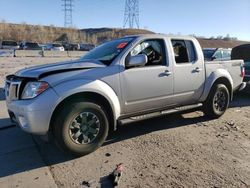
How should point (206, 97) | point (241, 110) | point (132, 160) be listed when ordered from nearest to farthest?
1. point (132, 160)
2. point (206, 97)
3. point (241, 110)

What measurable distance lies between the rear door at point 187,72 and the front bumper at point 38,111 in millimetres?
2582

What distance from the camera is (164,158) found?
180 inches

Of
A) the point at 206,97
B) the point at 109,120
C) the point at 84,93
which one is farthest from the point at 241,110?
the point at 84,93

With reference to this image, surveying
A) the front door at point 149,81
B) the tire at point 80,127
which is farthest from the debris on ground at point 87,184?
the front door at point 149,81

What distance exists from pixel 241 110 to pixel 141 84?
3.83 meters

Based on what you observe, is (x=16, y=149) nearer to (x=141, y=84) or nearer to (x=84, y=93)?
(x=84, y=93)

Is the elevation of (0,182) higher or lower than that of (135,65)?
lower

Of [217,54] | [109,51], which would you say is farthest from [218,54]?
[109,51]

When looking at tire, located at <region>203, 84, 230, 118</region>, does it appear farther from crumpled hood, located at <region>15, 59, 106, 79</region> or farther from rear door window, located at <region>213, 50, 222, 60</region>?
rear door window, located at <region>213, 50, 222, 60</region>

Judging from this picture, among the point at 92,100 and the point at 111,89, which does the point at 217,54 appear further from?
the point at 92,100

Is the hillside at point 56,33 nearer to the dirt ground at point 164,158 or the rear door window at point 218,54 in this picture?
the rear door window at point 218,54

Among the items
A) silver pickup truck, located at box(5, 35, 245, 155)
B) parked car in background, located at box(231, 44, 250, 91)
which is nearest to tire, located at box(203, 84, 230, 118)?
silver pickup truck, located at box(5, 35, 245, 155)

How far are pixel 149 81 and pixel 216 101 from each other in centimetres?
213

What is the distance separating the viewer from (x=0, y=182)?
12.6 ft
